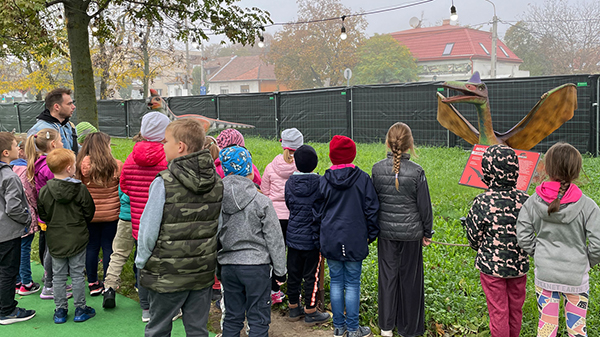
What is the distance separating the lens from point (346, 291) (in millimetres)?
3820

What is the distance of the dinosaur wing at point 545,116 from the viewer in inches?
203

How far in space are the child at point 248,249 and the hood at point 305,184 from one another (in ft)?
2.14

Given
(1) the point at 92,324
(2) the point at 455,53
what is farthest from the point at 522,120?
(2) the point at 455,53

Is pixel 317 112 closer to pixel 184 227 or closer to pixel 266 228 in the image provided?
pixel 266 228

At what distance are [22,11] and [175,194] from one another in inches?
234

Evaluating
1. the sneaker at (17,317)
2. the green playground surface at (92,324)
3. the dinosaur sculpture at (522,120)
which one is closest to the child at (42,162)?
the green playground surface at (92,324)

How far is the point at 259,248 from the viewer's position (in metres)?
3.28

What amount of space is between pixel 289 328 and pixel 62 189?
7.21ft

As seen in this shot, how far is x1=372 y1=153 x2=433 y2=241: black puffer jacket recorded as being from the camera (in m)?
3.65

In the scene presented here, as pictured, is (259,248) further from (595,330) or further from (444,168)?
(444,168)

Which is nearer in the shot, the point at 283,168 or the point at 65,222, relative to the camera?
the point at 65,222

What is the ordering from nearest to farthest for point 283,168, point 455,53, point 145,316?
point 145,316 → point 283,168 → point 455,53

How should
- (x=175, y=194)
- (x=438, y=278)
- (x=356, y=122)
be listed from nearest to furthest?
(x=175, y=194), (x=438, y=278), (x=356, y=122)

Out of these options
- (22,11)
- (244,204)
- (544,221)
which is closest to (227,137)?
(244,204)
